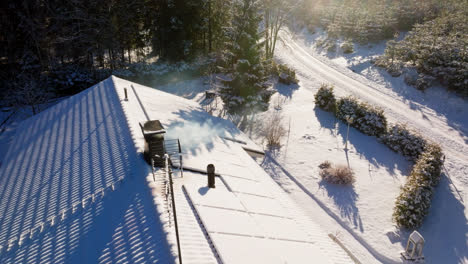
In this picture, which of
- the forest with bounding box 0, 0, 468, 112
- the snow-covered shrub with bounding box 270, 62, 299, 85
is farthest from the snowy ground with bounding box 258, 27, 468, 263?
the forest with bounding box 0, 0, 468, 112

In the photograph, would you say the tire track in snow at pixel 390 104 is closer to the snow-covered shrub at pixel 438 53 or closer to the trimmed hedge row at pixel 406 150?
the trimmed hedge row at pixel 406 150

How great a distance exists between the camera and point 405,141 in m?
17.2

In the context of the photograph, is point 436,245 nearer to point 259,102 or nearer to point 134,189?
point 134,189

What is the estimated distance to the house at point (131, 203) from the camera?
586 cm

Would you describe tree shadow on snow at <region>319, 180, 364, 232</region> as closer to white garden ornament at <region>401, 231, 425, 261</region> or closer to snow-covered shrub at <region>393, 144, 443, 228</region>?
snow-covered shrub at <region>393, 144, 443, 228</region>

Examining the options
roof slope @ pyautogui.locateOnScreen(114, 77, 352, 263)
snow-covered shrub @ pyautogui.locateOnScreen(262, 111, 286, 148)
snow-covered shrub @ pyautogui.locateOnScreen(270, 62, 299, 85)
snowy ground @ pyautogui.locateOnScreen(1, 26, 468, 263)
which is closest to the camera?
roof slope @ pyautogui.locateOnScreen(114, 77, 352, 263)

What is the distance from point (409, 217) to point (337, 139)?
26.0 ft

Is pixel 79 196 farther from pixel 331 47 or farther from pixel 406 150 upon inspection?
pixel 331 47

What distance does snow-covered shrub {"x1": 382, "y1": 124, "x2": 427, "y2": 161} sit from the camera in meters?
16.6

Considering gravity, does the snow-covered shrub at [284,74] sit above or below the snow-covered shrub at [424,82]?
above

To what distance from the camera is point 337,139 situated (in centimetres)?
1942

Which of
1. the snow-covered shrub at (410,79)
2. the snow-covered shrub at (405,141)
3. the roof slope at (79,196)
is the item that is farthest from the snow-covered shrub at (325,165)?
the snow-covered shrub at (410,79)

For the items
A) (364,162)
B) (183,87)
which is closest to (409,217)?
(364,162)

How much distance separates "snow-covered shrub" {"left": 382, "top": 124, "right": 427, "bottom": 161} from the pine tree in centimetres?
874
